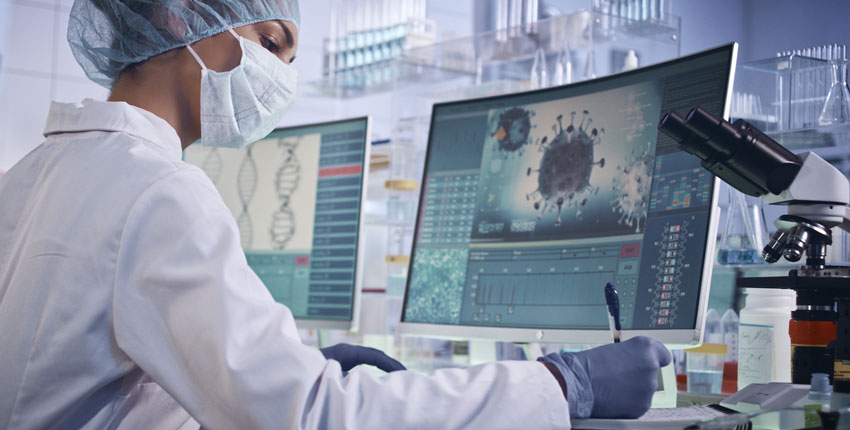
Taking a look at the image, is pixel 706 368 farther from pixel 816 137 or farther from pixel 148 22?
pixel 148 22

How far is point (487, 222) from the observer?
5.31ft

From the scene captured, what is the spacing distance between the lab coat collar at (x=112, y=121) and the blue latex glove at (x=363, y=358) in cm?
38

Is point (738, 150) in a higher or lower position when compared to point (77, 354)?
higher

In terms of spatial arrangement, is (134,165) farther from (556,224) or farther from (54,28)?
(54,28)

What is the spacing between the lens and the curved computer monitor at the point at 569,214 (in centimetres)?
Answer: 129

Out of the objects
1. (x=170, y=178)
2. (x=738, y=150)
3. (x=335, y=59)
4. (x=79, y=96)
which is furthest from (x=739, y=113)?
(x=79, y=96)

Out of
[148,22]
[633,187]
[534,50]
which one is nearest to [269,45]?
[148,22]

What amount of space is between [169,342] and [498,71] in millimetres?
2498

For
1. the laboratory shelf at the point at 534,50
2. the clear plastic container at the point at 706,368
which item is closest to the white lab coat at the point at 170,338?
the clear plastic container at the point at 706,368

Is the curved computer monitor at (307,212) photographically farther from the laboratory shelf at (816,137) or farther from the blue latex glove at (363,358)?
the laboratory shelf at (816,137)

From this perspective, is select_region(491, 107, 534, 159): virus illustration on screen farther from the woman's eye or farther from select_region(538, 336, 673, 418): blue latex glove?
select_region(538, 336, 673, 418): blue latex glove

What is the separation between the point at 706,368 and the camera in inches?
67.1

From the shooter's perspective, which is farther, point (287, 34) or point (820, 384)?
point (287, 34)

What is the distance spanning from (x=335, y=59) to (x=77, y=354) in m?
3.42
